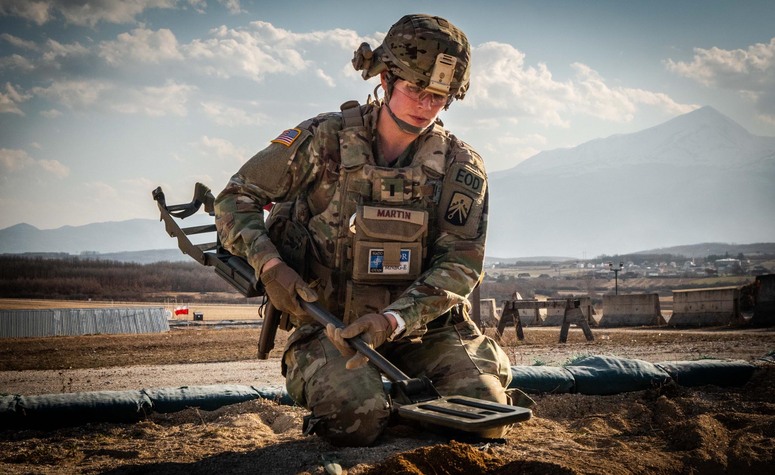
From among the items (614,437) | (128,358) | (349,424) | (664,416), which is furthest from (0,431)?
(128,358)

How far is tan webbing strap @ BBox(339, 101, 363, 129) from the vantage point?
4344 millimetres

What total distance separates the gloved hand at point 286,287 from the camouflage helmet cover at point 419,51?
1.40 meters

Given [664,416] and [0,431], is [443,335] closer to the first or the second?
[664,416]

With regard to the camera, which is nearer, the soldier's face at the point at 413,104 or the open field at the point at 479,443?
the open field at the point at 479,443

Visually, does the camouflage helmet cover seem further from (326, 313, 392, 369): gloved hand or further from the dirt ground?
the dirt ground

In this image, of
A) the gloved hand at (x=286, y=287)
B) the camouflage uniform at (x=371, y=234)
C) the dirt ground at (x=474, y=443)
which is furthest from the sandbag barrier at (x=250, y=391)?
the gloved hand at (x=286, y=287)

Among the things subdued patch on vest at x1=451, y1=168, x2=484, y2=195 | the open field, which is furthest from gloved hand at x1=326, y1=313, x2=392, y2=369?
subdued patch on vest at x1=451, y1=168, x2=484, y2=195

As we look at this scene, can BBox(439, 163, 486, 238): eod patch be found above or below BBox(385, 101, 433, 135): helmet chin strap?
below

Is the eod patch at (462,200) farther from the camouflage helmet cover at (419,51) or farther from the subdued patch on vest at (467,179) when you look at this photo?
the camouflage helmet cover at (419,51)

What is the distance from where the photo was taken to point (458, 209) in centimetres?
422

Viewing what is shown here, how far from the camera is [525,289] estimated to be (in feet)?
316

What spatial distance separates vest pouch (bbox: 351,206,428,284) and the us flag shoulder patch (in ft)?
2.22

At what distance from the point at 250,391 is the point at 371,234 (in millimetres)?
2001

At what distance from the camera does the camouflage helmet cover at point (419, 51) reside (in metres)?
4.09
